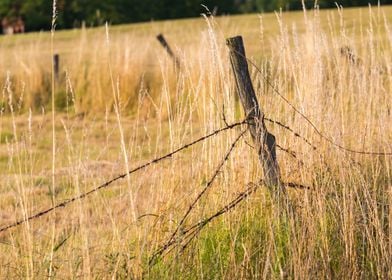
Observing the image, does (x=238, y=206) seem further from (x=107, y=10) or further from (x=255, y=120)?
(x=107, y=10)

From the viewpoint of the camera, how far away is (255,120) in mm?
4676

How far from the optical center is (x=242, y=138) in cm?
514

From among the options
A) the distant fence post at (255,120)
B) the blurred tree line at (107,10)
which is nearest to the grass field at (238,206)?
the distant fence post at (255,120)

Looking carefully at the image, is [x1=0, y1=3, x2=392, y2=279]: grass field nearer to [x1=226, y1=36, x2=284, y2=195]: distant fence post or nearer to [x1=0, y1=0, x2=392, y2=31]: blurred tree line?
[x1=226, y1=36, x2=284, y2=195]: distant fence post

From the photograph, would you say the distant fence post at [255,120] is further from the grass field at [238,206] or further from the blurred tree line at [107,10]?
the blurred tree line at [107,10]

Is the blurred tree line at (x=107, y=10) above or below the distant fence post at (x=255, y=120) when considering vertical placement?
below

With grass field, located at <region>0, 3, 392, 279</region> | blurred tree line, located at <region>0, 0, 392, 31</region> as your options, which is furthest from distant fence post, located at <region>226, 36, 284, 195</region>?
blurred tree line, located at <region>0, 0, 392, 31</region>

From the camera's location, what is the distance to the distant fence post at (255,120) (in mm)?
4672

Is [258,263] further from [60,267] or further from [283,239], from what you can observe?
[60,267]

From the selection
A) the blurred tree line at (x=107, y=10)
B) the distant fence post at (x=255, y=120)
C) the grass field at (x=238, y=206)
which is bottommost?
the blurred tree line at (x=107, y=10)

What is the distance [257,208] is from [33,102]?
31.0ft

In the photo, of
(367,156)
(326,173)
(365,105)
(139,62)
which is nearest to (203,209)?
(326,173)

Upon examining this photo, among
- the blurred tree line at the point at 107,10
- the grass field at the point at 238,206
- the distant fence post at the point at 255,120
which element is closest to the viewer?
the grass field at the point at 238,206

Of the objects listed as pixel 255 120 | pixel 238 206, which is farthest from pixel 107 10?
pixel 255 120
